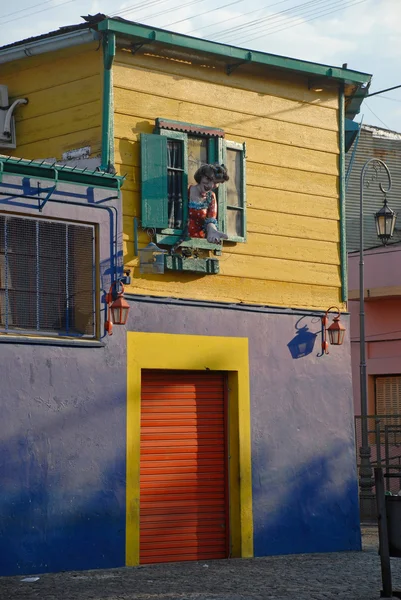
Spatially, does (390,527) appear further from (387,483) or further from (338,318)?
(387,483)

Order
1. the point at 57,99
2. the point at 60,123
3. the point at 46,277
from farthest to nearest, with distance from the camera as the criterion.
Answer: the point at 57,99 → the point at 60,123 → the point at 46,277

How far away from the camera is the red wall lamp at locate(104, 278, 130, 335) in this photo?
13.8m

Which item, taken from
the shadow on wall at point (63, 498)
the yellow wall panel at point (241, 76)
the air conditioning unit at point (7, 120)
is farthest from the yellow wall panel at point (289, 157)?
the shadow on wall at point (63, 498)

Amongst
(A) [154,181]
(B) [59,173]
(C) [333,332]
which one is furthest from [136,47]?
(C) [333,332]

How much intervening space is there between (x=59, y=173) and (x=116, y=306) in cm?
176

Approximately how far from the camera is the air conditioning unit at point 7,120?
1521cm

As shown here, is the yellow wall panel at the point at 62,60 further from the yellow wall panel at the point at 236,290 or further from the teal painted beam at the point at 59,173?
the yellow wall panel at the point at 236,290

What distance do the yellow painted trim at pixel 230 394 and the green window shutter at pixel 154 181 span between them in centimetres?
150

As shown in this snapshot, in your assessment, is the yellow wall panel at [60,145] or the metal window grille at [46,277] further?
the yellow wall panel at [60,145]

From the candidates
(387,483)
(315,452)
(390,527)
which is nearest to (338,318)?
(315,452)

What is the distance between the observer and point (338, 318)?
16516mm

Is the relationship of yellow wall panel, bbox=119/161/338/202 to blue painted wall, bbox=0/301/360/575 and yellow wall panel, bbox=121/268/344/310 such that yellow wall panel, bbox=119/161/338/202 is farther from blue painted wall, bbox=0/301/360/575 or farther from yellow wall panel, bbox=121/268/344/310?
blue painted wall, bbox=0/301/360/575

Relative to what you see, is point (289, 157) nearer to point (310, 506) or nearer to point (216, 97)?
point (216, 97)

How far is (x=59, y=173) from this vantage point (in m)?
13.8
